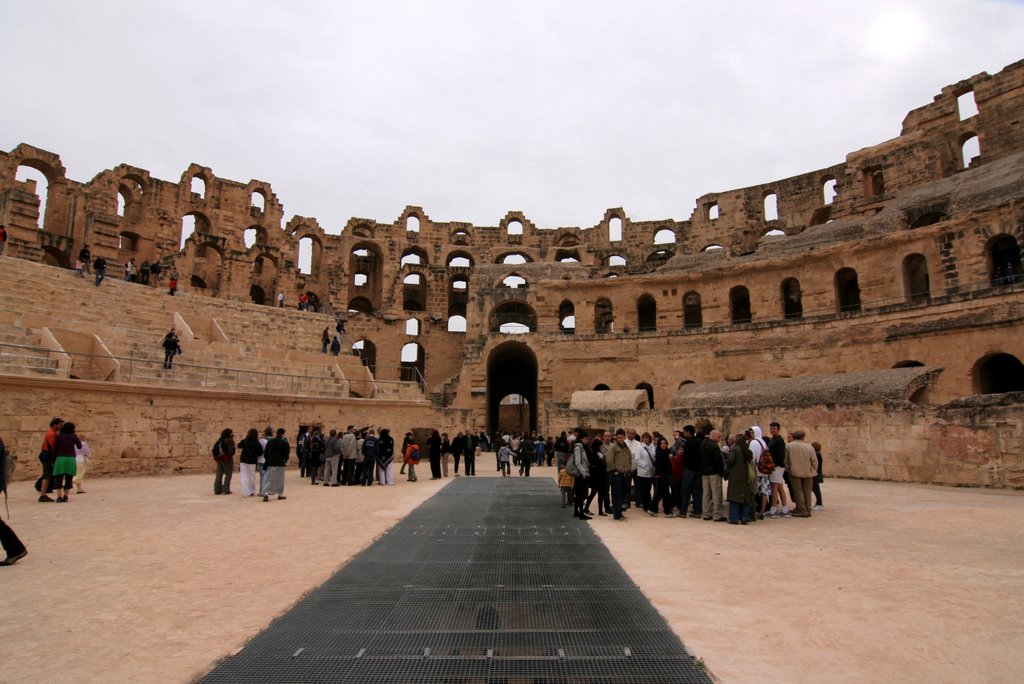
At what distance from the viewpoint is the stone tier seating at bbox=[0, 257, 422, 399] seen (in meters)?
14.6

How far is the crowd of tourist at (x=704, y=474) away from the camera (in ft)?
29.5

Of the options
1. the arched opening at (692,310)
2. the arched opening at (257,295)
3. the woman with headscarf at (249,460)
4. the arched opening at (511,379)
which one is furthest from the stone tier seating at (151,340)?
the arched opening at (692,310)

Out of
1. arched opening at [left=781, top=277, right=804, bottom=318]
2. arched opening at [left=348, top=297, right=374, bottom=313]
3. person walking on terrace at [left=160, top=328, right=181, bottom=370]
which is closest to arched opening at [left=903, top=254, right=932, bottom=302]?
arched opening at [left=781, top=277, right=804, bottom=318]

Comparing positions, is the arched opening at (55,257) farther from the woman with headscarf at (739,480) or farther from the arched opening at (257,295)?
the woman with headscarf at (739,480)

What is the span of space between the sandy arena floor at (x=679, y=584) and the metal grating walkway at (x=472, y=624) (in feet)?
0.80

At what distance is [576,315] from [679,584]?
25.8 metres

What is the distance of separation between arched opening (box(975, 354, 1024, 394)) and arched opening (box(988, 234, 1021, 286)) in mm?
3274

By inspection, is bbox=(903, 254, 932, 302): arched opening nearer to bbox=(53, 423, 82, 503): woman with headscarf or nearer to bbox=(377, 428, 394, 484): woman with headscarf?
bbox=(377, 428, 394, 484): woman with headscarf

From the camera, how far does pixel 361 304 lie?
134ft

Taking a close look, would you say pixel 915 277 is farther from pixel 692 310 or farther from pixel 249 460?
pixel 249 460

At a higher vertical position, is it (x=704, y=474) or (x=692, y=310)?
(x=692, y=310)

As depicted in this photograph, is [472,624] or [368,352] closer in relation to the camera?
[472,624]

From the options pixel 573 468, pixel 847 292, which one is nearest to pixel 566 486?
pixel 573 468

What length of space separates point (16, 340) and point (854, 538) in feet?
55.4
